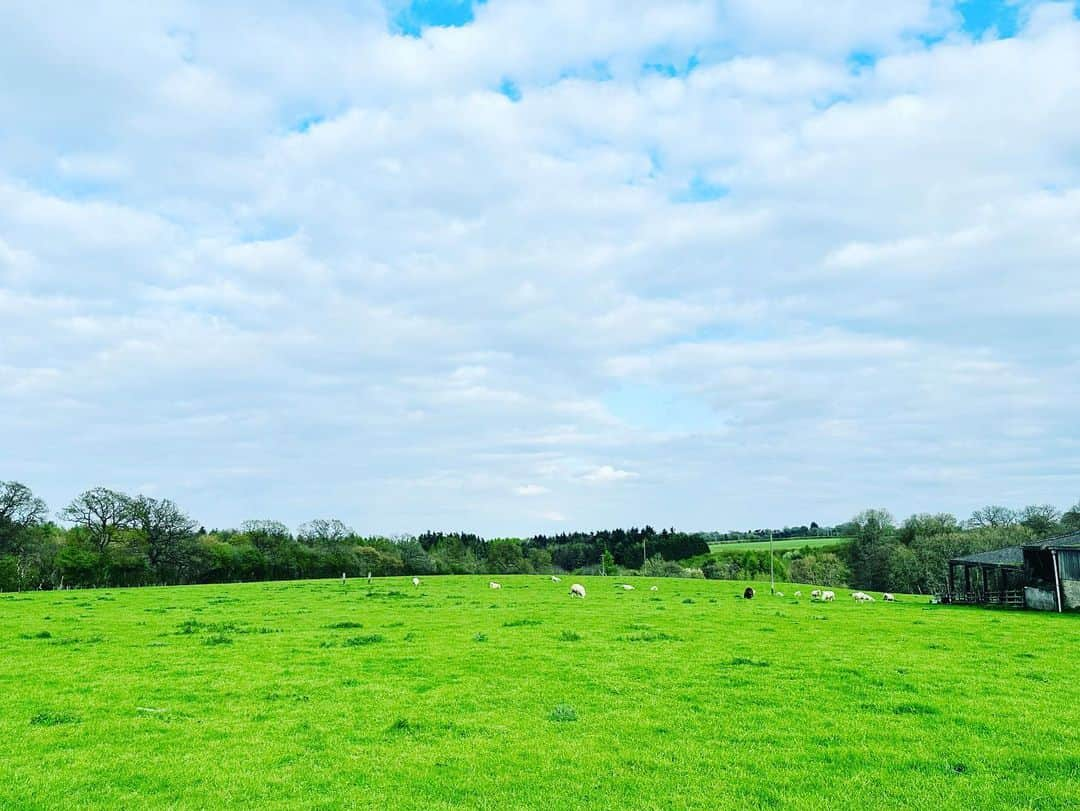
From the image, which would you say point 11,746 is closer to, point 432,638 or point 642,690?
point 642,690

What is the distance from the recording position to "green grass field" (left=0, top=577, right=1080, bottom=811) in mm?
10508

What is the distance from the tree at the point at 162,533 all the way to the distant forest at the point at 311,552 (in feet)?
0.47

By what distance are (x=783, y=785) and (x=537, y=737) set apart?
4448 mm

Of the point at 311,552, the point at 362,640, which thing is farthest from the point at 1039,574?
the point at 311,552

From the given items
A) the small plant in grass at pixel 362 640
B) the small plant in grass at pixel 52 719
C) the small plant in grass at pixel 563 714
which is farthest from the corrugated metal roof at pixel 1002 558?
the small plant in grass at pixel 52 719

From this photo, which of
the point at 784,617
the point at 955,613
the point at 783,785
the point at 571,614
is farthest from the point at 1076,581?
the point at 783,785

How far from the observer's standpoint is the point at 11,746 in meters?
12.5

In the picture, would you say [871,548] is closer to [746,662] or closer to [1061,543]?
[1061,543]

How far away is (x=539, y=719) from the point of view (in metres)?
14.2

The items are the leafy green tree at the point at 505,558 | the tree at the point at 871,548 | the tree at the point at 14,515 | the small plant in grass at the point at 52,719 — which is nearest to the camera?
the small plant in grass at the point at 52,719

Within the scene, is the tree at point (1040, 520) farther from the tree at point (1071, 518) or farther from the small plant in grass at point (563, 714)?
the small plant in grass at point (563, 714)

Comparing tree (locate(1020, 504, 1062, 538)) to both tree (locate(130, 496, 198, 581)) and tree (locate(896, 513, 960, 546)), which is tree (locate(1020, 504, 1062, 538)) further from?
tree (locate(130, 496, 198, 581))

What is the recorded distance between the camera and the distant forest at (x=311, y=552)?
276 feet

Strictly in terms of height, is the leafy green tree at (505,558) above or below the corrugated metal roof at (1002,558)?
below
